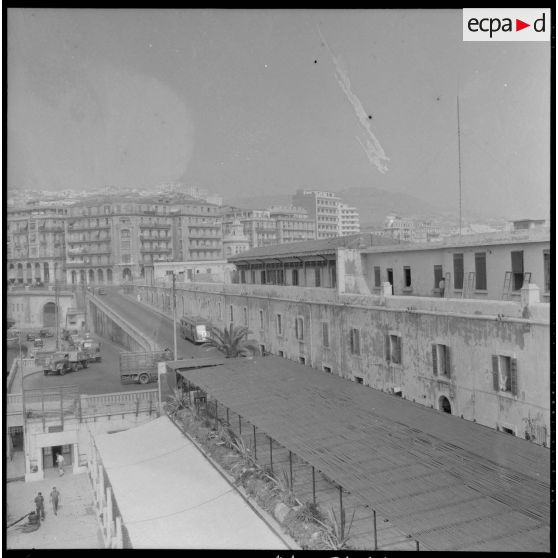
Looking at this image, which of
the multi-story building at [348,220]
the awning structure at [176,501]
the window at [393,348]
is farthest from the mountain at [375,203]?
the awning structure at [176,501]

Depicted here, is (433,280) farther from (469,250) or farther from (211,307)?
(211,307)

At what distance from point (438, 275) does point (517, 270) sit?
123 inches

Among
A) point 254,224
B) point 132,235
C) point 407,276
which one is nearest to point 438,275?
point 407,276

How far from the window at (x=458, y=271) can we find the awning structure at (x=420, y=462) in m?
6.46

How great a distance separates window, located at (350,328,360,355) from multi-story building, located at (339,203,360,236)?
513cm

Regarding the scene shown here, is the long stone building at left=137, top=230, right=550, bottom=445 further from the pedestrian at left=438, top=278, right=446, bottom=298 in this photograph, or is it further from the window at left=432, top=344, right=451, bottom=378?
the pedestrian at left=438, top=278, right=446, bottom=298

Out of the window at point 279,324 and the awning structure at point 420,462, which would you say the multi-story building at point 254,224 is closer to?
the window at point 279,324

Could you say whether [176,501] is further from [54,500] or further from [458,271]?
[458,271]

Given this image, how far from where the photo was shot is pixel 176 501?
12.1 metres

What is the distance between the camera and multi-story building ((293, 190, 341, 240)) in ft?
67.9

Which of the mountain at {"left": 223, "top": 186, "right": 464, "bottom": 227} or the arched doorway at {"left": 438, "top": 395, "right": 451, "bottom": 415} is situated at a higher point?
the mountain at {"left": 223, "top": 186, "right": 464, "bottom": 227}

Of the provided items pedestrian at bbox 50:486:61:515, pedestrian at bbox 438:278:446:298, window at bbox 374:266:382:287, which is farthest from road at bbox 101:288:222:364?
pedestrian at bbox 438:278:446:298

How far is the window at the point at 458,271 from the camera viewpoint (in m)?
19.2

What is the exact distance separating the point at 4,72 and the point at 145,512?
9270 millimetres
